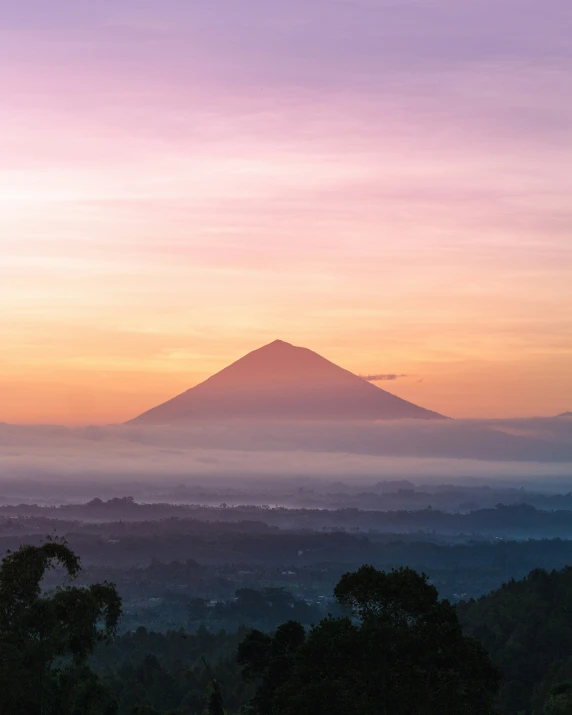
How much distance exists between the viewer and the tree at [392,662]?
1078 inches

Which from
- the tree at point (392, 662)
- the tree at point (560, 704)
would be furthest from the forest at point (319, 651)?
the tree at point (560, 704)

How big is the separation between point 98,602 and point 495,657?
54.0 meters

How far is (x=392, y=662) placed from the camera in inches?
1099

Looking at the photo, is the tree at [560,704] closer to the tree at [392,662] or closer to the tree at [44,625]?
the tree at [392,662]

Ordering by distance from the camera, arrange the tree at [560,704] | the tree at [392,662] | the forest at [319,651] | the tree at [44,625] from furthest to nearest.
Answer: the tree at [560,704] < the tree at [44,625] < the forest at [319,651] < the tree at [392,662]

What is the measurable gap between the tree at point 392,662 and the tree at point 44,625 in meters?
5.65

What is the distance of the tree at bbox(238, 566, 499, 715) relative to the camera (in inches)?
1078

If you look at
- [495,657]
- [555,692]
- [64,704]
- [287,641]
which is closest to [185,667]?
[495,657]

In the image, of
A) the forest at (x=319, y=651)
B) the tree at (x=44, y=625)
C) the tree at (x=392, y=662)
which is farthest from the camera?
the tree at (x=44, y=625)

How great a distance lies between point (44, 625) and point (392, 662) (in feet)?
30.3

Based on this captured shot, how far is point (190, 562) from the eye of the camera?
19288 centimetres

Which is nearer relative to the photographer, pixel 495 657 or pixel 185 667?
pixel 495 657

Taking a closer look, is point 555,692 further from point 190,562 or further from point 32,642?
point 190,562

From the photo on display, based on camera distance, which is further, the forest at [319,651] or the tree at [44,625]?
the tree at [44,625]
